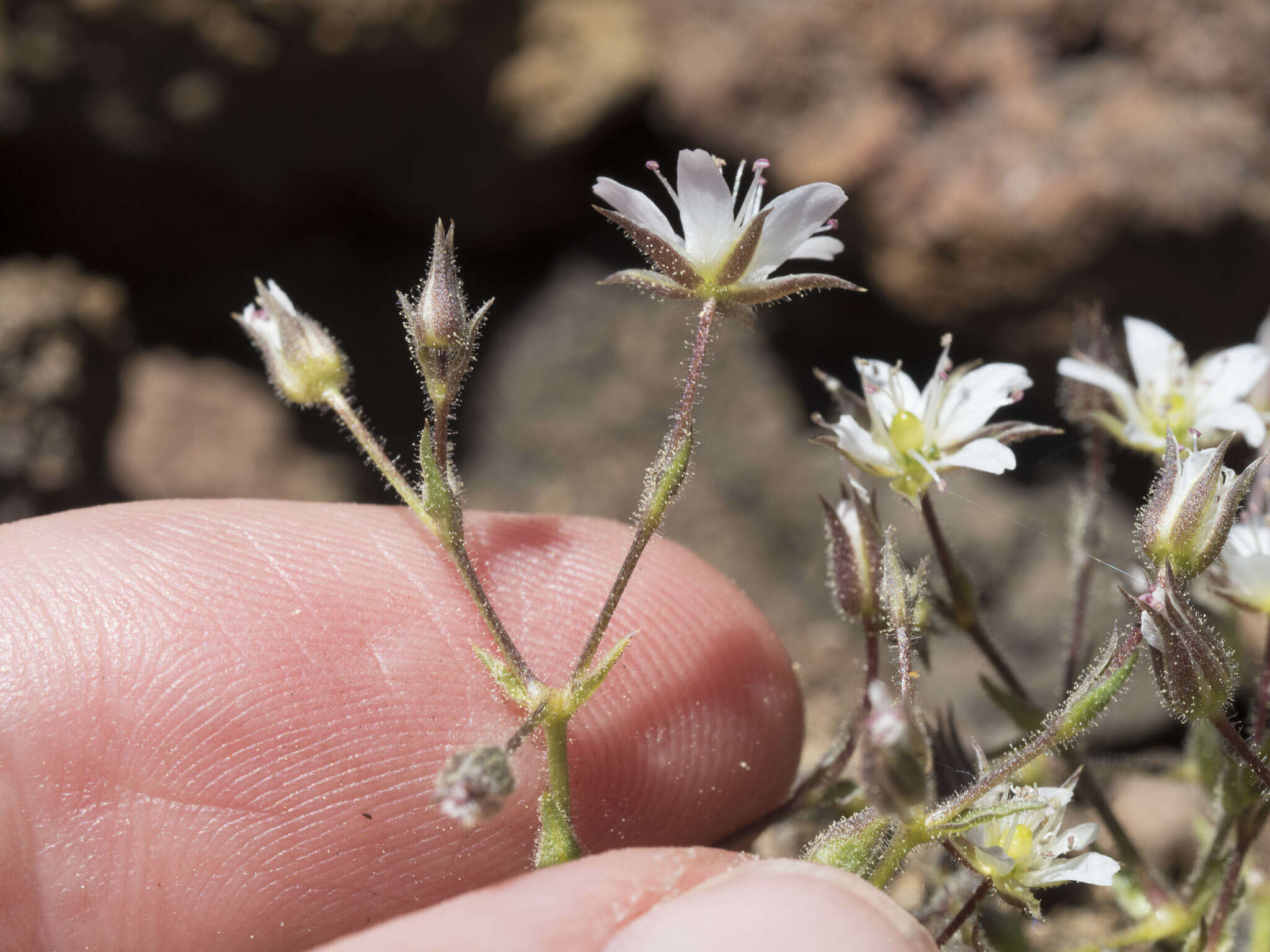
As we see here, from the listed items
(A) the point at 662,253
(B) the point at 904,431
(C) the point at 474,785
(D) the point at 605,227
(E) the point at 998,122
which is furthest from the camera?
(D) the point at 605,227

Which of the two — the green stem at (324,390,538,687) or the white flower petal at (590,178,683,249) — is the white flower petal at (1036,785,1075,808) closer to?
the green stem at (324,390,538,687)

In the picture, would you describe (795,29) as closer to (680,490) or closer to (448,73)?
(448,73)

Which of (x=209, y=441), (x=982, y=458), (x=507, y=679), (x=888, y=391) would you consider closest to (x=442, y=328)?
(x=507, y=679)

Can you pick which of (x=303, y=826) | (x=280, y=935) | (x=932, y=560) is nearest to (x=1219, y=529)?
(x=932, y=560)

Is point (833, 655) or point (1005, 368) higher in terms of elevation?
point (1005, 368)

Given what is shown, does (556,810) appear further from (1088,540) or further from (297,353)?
(1088,540)

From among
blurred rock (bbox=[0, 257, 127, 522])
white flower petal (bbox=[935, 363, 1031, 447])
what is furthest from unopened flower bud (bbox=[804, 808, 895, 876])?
blurred rock (bbox=[0, 257, 127, 522])

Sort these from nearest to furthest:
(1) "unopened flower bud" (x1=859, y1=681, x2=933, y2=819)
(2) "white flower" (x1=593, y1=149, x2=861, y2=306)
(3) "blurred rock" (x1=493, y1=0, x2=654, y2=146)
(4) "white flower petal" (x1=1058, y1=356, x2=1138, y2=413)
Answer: (1) "unopened flower bud" (x1=859, y1=681, x2=933, y2=819)
(2) "white flower" (x1=593, y1=149, x2=861, y2=306)
(4) "white flower petal" (x1=1058, y1=356, x2=1138, y2=413)
(3) "blurred rock" (x1=493, y1=0, x2=654, y2=146)
